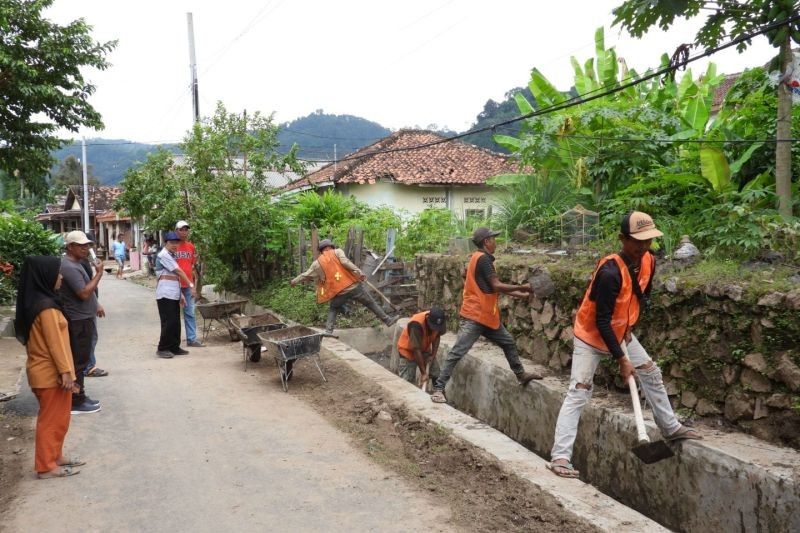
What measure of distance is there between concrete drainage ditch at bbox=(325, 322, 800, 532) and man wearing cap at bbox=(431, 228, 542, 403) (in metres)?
0.30

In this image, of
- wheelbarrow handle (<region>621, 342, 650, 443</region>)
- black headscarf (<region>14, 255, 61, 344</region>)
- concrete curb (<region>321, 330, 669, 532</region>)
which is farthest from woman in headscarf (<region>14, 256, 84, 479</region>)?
wheelbarrow handle (<region>621, 342, 650, 443</region>)

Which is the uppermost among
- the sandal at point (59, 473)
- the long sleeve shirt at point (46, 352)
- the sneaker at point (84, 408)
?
the long sleeve shirt at point (46, 352)

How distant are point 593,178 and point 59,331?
25.7 ft

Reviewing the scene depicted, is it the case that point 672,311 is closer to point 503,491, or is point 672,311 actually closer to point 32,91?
point 503,491

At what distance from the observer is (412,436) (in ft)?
20.4


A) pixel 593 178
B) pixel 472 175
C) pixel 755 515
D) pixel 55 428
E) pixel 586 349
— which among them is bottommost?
pixel 755 515

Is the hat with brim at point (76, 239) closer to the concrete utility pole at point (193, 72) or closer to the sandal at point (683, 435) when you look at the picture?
the sandal at point (683, 435)

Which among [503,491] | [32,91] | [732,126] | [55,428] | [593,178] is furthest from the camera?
[32,91]

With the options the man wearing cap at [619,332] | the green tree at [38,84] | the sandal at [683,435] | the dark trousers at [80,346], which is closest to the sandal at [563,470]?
the man wearing cap at [619,332]

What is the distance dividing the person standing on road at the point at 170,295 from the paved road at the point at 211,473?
1748mm

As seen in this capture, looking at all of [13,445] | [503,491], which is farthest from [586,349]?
[13,445]

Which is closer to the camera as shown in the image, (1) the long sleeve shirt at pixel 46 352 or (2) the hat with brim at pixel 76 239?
(1) the long sleeve shirt at pixel 46 352

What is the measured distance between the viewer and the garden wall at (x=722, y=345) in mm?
4766

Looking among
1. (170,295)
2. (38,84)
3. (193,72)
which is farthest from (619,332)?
(193,72)
